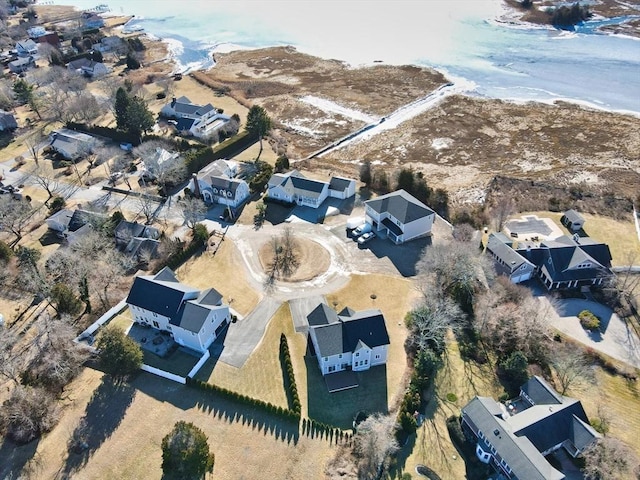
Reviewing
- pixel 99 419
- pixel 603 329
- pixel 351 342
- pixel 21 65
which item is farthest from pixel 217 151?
pixel 21 65

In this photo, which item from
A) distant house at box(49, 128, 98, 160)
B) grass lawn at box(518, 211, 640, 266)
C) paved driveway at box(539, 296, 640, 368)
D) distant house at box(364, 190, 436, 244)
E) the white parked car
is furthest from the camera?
distant house at box(49, 128, 98, 160)

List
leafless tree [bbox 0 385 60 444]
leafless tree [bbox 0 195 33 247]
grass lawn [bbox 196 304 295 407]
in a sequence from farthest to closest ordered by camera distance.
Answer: leafless tree [bbox 0 195 33 247], grass lawn [bbox 196 304 295 407], leafless tree [bbox 0 385 60 444]

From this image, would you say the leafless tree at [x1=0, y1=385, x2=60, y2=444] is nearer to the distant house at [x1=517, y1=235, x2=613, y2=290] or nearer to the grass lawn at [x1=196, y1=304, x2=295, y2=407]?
the grass lawn at [x1=196, y1=304, x2=295, y2=407]

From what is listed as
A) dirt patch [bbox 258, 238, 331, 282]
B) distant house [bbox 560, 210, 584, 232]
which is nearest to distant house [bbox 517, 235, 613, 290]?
distant house [bbox 560, 210, 584, 232]

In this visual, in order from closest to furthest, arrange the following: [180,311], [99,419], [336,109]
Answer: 1. [99,419]
2. [180,311]
3. [336,109]

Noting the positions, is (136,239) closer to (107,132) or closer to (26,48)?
(107,132)

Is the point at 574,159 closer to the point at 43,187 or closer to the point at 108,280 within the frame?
the point at 108,280
